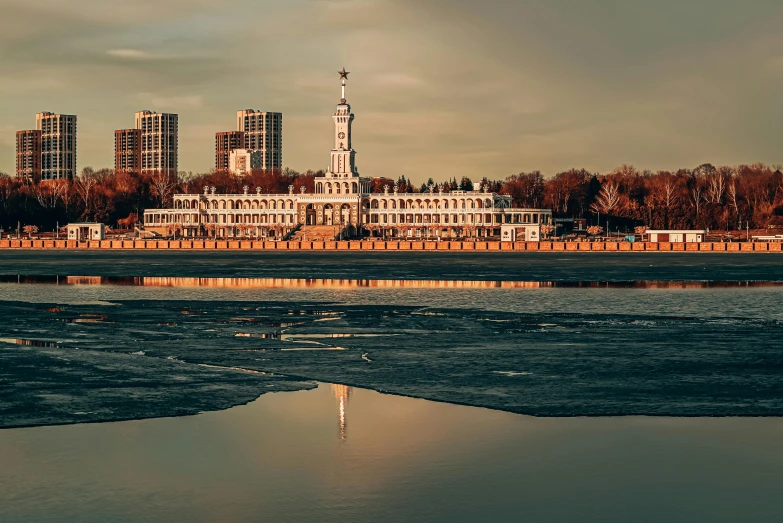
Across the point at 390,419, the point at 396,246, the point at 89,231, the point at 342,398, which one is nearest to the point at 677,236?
the point at 396,246

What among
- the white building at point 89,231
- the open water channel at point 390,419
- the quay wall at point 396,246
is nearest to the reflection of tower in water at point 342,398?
the open water channel at point 390,419

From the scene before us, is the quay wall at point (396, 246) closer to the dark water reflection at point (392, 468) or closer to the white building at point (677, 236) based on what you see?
the white building at point (677, 236)

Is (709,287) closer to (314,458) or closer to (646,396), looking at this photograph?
(646,396)

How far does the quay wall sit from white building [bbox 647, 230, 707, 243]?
10.6ft

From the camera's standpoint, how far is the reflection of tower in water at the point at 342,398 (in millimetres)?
17516

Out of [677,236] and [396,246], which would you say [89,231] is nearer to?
[396,246]

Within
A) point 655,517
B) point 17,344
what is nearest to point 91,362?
point 17,344

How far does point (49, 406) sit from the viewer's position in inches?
748

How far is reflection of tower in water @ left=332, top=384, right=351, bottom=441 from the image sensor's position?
1752 cm

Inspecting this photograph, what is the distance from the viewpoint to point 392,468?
1498 centimetres

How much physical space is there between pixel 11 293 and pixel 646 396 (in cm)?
4089

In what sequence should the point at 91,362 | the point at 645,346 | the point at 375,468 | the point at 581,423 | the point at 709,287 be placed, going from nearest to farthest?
the point at 375,468
the point at 581,423
the point at 91,362
the point at 645,346
the point at 709,287

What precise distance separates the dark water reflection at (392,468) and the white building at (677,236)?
513 feet

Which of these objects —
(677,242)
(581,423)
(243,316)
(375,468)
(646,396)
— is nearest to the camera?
(375,468)
